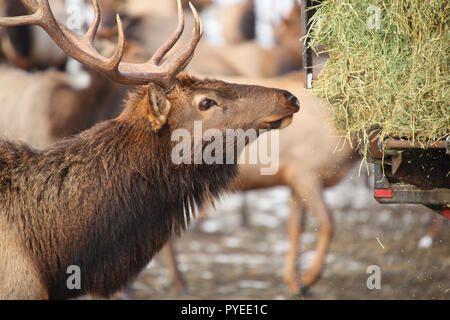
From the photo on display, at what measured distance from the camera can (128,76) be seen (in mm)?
3549

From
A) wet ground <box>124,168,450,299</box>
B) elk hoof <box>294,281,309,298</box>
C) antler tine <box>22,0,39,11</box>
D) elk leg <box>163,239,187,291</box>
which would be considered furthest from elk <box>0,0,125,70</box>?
antler tine <box>22,0,39,11</box>

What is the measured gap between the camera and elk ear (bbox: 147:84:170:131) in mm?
3539

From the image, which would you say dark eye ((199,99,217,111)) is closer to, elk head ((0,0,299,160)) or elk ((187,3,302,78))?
elk head ((0,0,299,160))

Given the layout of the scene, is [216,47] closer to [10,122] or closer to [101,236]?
[10,122]

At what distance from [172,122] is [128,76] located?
0.35m

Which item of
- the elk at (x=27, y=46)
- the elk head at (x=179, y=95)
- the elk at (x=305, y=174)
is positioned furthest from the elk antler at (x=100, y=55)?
the elk at (x=27, y=46)

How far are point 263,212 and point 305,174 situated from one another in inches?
146

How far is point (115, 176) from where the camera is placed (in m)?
3.58

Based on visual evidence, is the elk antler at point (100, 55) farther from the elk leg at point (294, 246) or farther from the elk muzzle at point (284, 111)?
the elk leg at point (294, 246)

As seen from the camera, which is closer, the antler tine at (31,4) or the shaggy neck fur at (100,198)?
the shaggy neck fur at (100,198)

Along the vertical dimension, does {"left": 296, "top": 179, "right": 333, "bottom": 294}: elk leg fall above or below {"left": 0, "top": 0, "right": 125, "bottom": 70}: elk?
below

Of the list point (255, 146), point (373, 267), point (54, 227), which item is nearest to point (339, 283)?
point (373, 267)

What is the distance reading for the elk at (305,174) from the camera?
19.5ft

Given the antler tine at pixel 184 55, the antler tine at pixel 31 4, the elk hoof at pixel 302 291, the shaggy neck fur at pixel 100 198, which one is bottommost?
the elk hoof at pixel 302 291
